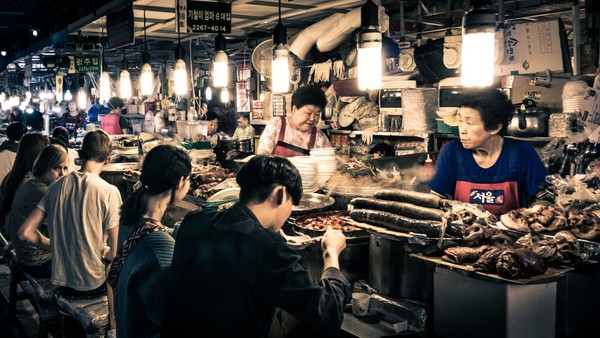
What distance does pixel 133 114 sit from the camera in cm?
2150

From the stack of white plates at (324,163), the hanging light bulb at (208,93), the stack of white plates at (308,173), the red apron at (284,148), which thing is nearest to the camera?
the stack of white plates at (308,173)

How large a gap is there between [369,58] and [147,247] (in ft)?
7.35

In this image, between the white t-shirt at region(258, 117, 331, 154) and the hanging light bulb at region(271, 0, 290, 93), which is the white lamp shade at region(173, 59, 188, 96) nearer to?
the white t-shirt at region(258, 117, 331, 154)

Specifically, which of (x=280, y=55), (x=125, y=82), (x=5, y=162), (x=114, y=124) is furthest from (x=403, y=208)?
(x=114, y=124)

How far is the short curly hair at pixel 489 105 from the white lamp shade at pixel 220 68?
3294mm

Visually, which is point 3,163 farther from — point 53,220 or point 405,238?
point 405,238

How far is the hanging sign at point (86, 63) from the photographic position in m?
13.6

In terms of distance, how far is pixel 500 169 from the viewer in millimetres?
4230

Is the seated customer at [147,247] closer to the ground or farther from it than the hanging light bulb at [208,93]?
closer to the ground

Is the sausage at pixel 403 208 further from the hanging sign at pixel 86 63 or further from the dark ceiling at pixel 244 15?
the hanging sign at pixel 86 63

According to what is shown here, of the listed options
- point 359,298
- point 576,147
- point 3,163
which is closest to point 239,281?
point 359,298

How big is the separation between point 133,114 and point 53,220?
17949mm

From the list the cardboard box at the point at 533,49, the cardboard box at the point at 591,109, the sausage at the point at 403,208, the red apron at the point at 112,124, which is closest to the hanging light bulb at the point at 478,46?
the sausage at the point at 403,208

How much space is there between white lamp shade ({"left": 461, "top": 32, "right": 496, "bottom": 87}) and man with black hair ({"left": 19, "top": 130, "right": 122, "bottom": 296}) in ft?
9.35
